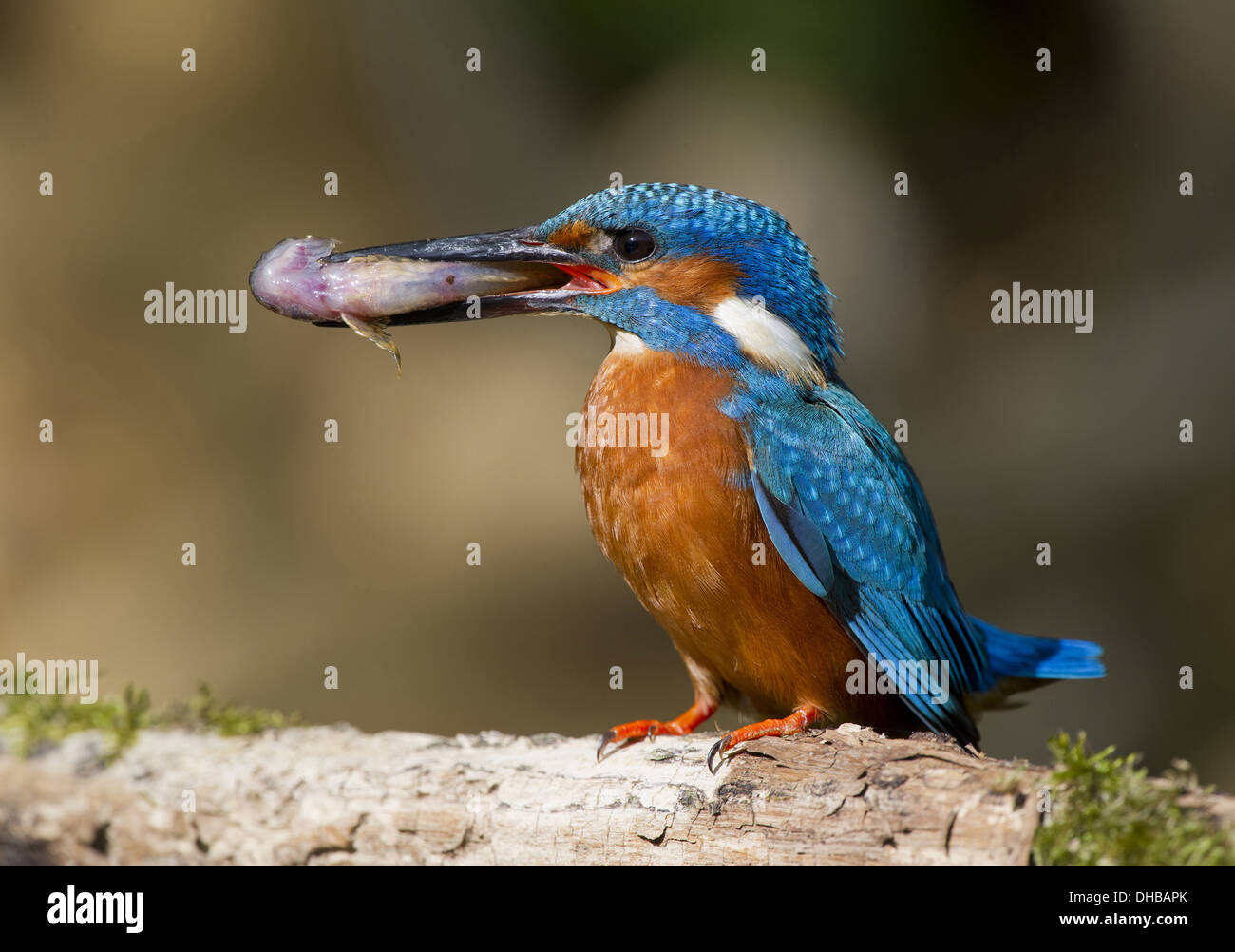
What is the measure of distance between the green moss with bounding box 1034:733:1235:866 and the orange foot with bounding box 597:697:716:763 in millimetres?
1073

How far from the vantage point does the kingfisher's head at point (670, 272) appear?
9.99ft

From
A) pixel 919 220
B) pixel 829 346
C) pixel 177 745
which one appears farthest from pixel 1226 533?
pixel 177 745

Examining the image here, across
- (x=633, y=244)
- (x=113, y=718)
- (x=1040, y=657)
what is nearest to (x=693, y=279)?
(x=633, y=244)

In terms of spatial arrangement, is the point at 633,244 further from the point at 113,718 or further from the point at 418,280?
the point at 113,718

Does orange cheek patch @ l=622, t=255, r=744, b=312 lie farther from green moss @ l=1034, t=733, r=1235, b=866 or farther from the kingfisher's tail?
green moss @ l=1034, t=733, r=1235, b=866

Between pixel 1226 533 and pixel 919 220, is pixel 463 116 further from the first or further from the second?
pixel 1226 533

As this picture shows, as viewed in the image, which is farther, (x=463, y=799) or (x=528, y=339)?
(x=528, y=339)

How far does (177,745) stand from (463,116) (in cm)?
412

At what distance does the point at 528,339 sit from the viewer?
622cm

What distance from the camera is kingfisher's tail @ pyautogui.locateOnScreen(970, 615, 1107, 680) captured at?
11.2 feet

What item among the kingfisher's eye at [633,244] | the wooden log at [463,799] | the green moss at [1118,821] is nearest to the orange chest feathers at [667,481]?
the kingfisher's eye at [633,244]

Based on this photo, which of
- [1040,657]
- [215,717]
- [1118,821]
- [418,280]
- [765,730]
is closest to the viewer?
[1118,821]

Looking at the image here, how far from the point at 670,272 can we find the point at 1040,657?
1.66m

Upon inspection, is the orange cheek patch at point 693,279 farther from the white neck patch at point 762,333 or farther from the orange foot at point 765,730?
the orange foot at point 765,730
